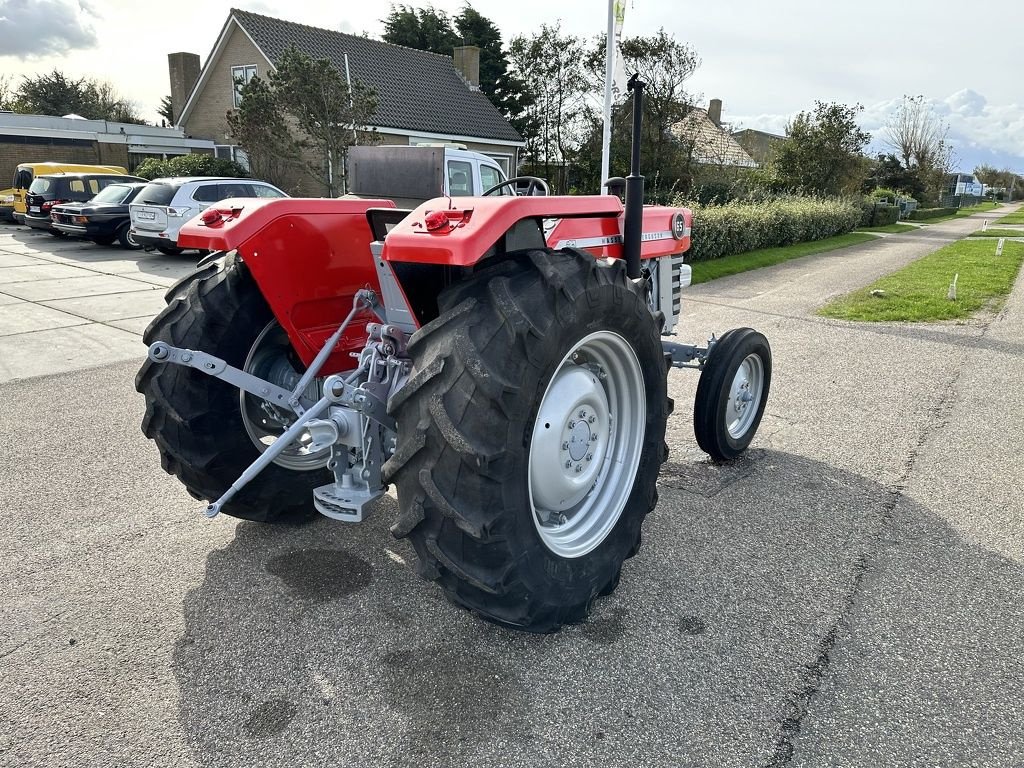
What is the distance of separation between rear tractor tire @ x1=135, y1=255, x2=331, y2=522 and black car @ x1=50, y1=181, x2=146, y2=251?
14027 millimetres

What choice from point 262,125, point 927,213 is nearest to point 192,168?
point 262,125

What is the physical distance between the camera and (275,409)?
11.0ft

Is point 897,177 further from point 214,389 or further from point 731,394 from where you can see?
point 214,389

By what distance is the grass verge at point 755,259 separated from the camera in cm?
1383

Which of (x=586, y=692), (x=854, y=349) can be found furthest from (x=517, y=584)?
(x=854, y=349)

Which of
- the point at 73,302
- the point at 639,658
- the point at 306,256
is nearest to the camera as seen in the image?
the point at 639,658

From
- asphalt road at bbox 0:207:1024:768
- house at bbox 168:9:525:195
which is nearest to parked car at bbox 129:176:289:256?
house at bbox 168:9:525:195

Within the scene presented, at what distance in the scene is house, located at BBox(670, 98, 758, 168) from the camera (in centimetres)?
2344

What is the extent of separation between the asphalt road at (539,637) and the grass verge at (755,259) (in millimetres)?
9310

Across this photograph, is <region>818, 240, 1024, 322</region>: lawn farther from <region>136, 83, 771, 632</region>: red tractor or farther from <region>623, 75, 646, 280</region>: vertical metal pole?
<region>136, 83, 771, 632</region>: red tractor

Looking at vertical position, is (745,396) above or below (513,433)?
below

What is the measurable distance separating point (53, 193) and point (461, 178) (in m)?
14.8

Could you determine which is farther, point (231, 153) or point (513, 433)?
point (231, 153)

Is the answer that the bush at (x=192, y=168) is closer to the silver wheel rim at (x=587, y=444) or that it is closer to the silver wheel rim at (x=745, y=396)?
the silver wheel rim at (x=745, y=396)
